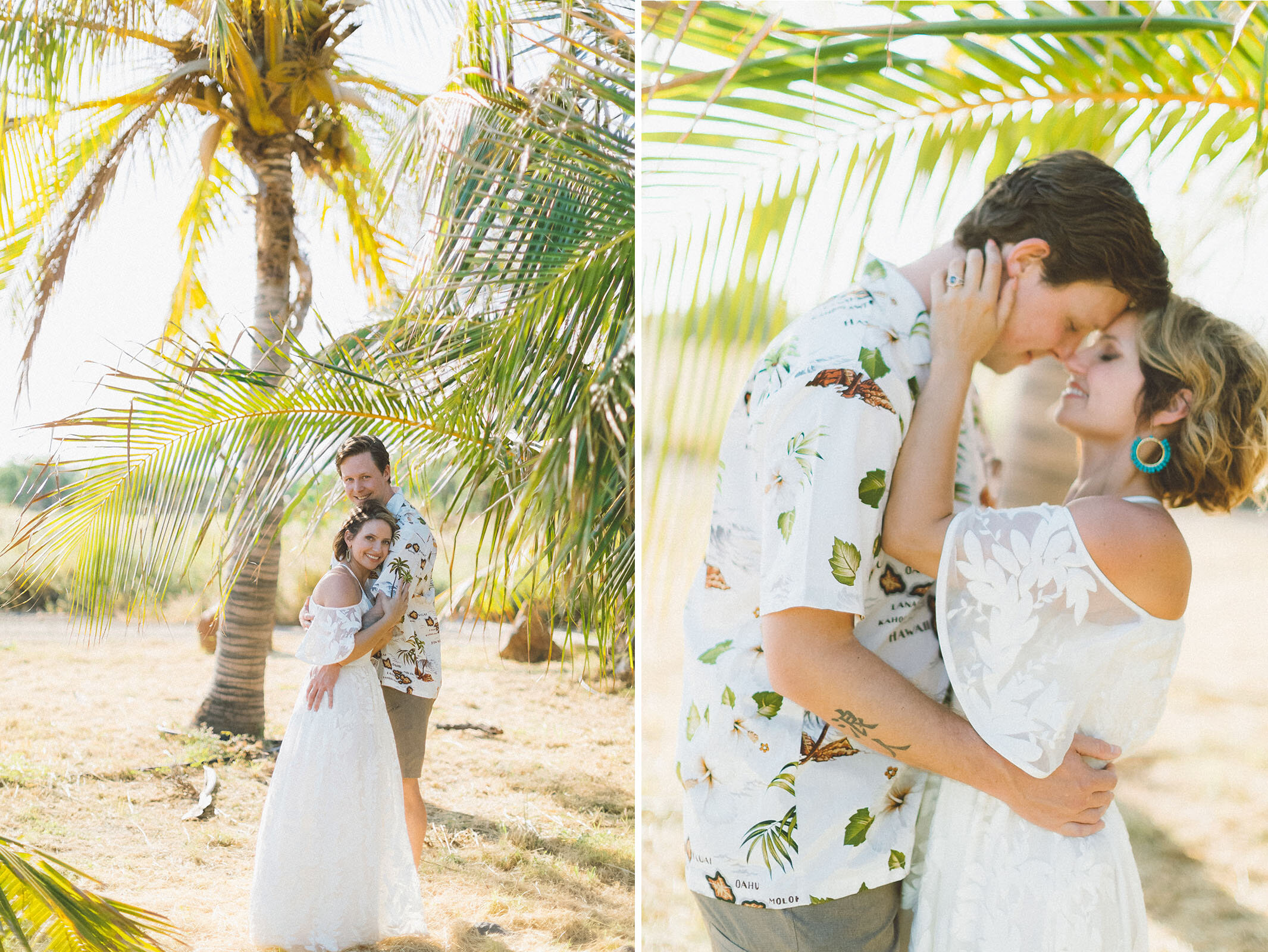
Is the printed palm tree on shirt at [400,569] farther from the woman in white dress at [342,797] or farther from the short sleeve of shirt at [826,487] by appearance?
the short sleeve of shirt at [826,487]

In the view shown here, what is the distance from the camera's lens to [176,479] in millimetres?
1873

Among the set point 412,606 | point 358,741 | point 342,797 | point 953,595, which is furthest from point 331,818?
point 953,595

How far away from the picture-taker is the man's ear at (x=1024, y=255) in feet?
3.59

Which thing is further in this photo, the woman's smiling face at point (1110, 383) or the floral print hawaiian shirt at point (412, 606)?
the floral print hawaiian shirt at point (412, 606)

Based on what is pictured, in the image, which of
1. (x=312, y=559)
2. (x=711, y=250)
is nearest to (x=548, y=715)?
(x=312, y=559)

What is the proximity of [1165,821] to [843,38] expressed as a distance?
1.37 metres

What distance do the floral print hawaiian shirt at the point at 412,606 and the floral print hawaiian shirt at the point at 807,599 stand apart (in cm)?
82

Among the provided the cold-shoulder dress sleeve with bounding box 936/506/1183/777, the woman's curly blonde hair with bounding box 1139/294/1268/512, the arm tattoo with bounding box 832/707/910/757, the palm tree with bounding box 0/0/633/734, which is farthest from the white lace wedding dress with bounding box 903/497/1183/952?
the palm tree with bounding box 0/0/633/734

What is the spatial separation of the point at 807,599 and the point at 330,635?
3.89ft

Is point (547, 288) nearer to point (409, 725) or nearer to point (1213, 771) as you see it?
point (409, 725)

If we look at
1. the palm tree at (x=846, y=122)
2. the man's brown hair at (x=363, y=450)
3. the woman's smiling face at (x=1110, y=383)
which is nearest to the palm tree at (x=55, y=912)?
the man's brown hair at (x=363, y=450)

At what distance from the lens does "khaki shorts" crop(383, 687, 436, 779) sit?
1.93 metres

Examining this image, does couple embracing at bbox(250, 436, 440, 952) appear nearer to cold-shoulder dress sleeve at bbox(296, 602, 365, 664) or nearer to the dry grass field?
cold-shoulder dress sleeve at bbox(296, 602, 365, 664)

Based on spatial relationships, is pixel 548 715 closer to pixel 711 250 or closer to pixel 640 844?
pixel 640 844
